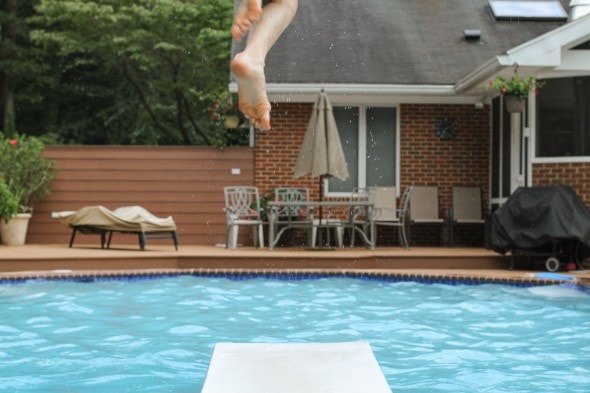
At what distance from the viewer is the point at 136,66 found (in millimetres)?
23172

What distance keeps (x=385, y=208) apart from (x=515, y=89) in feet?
8.21

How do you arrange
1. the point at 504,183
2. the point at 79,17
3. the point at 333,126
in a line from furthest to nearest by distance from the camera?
the point at 79,17 → the point at 504,183 → the point at 333,126

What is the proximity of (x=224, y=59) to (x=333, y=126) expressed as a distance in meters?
9.69

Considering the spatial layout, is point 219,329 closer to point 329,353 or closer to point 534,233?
point 329,353

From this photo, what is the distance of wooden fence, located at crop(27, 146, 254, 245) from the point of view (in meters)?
14.1

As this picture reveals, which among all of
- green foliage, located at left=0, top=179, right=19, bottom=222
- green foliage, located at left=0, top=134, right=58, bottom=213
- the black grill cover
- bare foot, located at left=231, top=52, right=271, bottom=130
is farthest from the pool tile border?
bare foot, located at left=231, top=52, right=271, bottom=130

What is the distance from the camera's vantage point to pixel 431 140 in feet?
46.4

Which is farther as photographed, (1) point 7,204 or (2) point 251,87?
(1) point 7,204

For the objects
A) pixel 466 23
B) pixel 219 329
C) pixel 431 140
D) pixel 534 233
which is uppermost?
pixel 466 23

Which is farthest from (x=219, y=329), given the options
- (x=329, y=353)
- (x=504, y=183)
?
(x=504, y=183)

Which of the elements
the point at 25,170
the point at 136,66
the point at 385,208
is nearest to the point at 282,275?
the point at 385,208

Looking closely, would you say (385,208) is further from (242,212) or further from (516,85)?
(516,85)

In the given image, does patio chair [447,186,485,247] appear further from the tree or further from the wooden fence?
the tree

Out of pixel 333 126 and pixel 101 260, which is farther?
pixel 333 126
